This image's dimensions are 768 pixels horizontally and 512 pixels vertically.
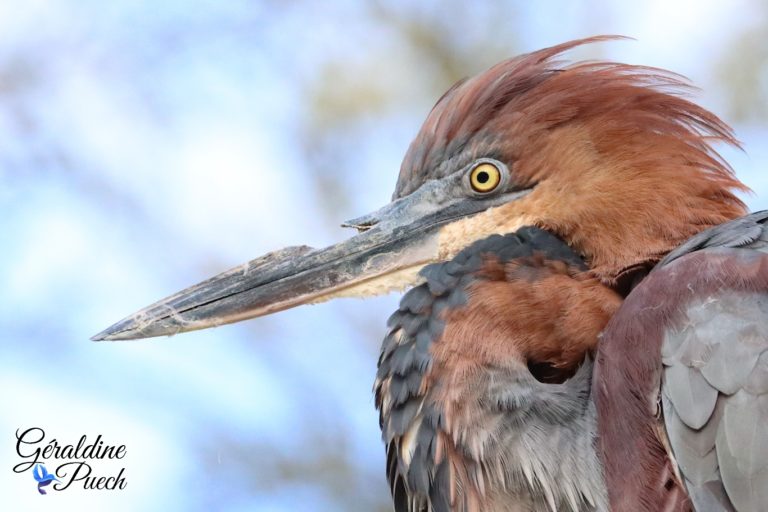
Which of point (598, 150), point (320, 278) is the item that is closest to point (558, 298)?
point (598, 150)

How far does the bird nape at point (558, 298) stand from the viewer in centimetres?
255

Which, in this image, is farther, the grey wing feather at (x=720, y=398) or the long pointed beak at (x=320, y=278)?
the long pointed beak at (x=320, y=278)

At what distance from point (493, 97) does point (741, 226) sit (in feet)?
2.79

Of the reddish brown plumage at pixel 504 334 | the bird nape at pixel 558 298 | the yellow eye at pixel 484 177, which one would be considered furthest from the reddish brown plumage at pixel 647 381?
the yellow eye at pixel 484 177

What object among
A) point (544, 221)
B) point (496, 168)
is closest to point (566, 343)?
point (544, 221)

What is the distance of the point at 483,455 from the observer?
9.01ft

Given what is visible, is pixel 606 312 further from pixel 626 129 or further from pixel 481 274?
pixel 626 129

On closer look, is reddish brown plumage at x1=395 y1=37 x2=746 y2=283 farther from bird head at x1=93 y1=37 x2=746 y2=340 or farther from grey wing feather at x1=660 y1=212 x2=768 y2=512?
grey wing feather at x1=660 y1=212 x2=768 y2=512

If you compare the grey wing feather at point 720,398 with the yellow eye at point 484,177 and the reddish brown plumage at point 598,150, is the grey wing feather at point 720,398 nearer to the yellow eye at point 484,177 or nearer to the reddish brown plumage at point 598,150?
the reddish brown plumage at point 598,150

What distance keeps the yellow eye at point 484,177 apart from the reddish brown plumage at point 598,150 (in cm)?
4

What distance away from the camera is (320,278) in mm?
3209

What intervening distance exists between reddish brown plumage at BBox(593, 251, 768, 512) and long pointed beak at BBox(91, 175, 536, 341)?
2.22 ft

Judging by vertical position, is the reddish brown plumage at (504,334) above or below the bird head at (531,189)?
below

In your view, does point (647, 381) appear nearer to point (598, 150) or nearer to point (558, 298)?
point (558, 298)
